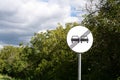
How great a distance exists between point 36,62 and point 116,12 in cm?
4161

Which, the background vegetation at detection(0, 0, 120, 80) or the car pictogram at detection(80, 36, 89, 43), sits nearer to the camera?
the car pictogram at detection(80, 36, 89, 43)

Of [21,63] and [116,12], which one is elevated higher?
[116,12]

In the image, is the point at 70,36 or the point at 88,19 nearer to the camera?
the point at 70,36

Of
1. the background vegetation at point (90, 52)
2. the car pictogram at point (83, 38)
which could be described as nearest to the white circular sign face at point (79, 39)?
the car pictogram at point (83, 38)

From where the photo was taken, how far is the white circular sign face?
12305 millimetres

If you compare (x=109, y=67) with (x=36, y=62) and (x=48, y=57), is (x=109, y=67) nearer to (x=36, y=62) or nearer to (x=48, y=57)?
(x=48, y=57)

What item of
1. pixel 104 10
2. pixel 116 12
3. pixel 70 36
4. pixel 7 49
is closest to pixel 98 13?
pixel 104 10

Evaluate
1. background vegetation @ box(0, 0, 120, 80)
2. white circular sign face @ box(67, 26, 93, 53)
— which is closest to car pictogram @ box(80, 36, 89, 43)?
white circular sign face @ box(67, 26, 93, 53)

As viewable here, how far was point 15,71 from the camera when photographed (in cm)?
8625

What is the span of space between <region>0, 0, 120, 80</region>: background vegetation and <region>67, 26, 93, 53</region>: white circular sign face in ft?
46.3

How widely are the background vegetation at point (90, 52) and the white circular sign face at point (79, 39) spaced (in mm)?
14110

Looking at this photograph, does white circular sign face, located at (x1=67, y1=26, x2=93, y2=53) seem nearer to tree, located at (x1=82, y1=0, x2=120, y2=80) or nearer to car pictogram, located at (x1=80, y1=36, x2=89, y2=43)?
car pictogram, located at (x1=80, y1=36, x2=89, y2=43)

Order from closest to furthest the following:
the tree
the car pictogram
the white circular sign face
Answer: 1. the white circular sign face
2. the car pictogram
3. the tree

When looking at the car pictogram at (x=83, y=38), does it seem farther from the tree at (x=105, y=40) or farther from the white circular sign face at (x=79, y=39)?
the tree at (x=105, y=40)
